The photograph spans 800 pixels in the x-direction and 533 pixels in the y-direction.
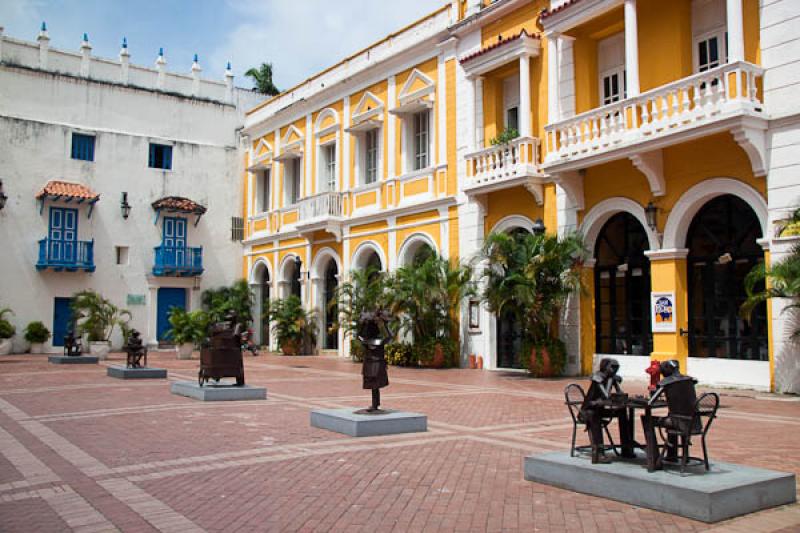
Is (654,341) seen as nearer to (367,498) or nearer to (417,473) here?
(417,473)

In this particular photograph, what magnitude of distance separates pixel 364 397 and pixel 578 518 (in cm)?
813

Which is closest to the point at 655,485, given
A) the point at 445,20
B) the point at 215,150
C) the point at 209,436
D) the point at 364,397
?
the point at 209,436

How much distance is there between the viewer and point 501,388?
15.0 metres

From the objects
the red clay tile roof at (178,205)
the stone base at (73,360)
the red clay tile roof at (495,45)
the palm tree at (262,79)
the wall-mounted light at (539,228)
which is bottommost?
the stone base at (73,360)

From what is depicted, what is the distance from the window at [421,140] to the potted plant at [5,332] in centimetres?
1545

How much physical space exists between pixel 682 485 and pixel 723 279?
10352 mm

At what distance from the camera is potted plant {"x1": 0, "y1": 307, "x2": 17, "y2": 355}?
26127mm

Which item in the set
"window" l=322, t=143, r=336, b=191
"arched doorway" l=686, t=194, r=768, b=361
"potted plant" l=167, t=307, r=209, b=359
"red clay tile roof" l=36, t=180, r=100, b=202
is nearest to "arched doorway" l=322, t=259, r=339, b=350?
"window" l=322, t=143, r=336, b=191

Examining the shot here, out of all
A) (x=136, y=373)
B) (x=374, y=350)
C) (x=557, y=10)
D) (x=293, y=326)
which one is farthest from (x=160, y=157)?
(x=374, y=350)

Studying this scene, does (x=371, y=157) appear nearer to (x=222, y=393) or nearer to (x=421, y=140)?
(x=421, y=140)

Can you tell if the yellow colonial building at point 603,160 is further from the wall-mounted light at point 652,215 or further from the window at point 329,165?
the window at point 329,165

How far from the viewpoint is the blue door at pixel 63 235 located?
28656 mm

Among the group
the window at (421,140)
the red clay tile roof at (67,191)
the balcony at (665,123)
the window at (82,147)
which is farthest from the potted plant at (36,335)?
the balcony at (665,123)

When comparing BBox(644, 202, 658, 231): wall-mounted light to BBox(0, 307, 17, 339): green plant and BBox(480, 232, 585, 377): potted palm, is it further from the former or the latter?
BBox(0, 307, 17, 339): green plant
